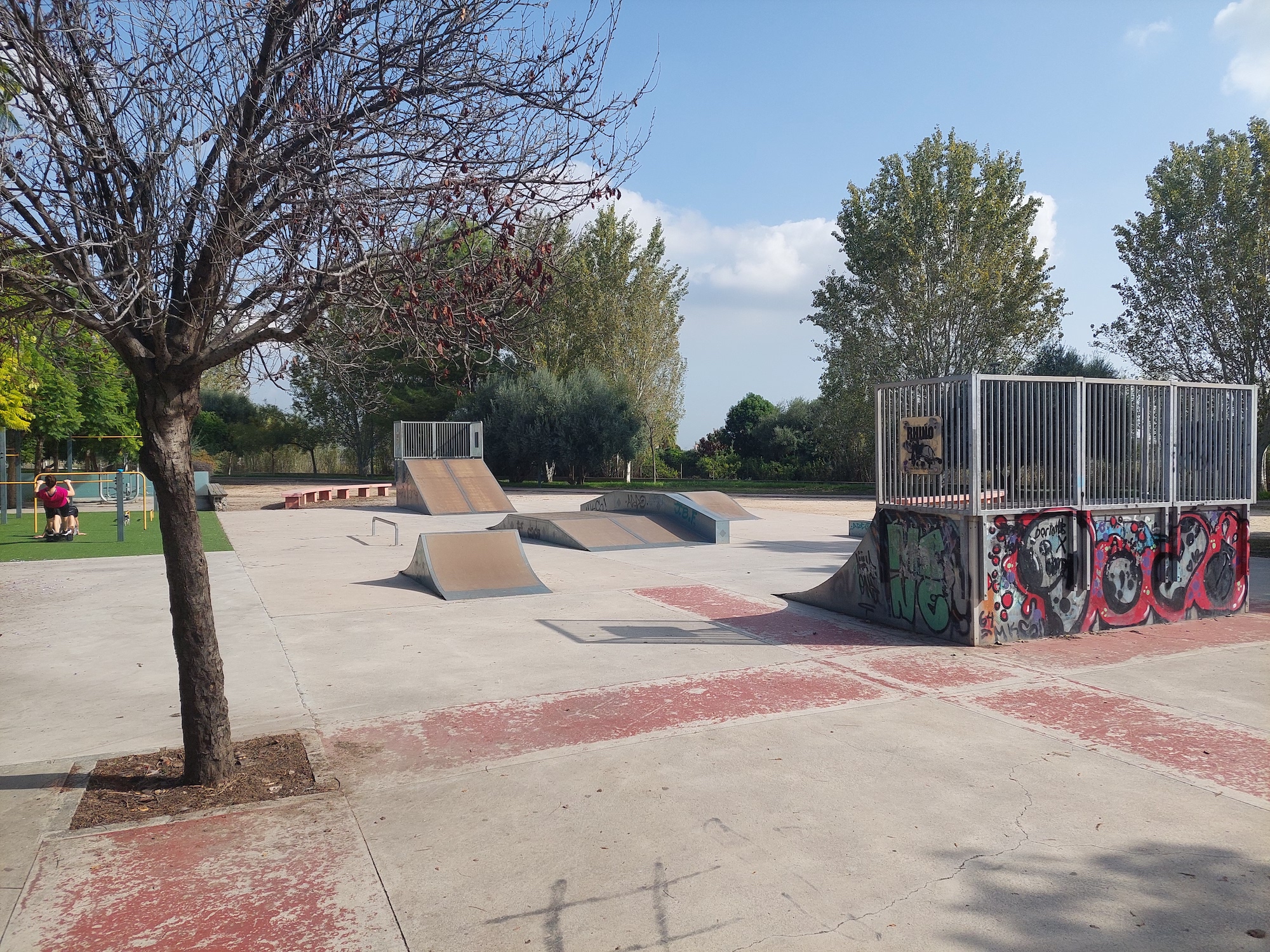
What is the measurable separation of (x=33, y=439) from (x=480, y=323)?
116 ft

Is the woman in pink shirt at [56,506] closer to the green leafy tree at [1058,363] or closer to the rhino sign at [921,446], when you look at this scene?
the rhino sign at [921,446]

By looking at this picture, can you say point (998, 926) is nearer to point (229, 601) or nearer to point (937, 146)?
point (229, 601)

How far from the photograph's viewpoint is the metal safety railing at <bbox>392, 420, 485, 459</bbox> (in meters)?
31.2

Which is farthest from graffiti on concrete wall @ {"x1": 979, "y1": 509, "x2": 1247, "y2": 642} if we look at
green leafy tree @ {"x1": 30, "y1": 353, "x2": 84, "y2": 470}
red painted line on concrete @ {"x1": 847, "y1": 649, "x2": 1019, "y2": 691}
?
green leafy tree @ {"x1": 30, "y1": 353, "x2": 84, "y2": 470}

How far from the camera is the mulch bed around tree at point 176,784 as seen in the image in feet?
15.0

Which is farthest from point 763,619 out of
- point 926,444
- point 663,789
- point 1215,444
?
point 1215,444

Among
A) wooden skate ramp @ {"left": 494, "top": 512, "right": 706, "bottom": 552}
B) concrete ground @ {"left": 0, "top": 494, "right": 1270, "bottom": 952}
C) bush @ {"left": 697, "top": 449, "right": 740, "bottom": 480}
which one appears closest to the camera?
concrete ground @ {"left": 0, "top": 494, "right": 1270, "bottom": 952}

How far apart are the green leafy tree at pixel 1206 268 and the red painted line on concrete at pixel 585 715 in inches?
1152

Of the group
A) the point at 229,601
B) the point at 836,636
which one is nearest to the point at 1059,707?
the point at 836,636

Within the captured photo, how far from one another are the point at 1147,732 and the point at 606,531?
475 inches

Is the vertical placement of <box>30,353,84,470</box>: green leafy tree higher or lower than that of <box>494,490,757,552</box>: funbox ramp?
higher

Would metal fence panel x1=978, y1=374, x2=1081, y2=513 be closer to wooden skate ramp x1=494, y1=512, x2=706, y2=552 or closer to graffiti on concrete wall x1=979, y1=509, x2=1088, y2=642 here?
graffiti on concrete wall x1=979, y1=509, x2=1088, y2=642

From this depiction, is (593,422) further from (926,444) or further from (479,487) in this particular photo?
(926,444)

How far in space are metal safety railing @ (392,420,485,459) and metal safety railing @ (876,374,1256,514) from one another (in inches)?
886
